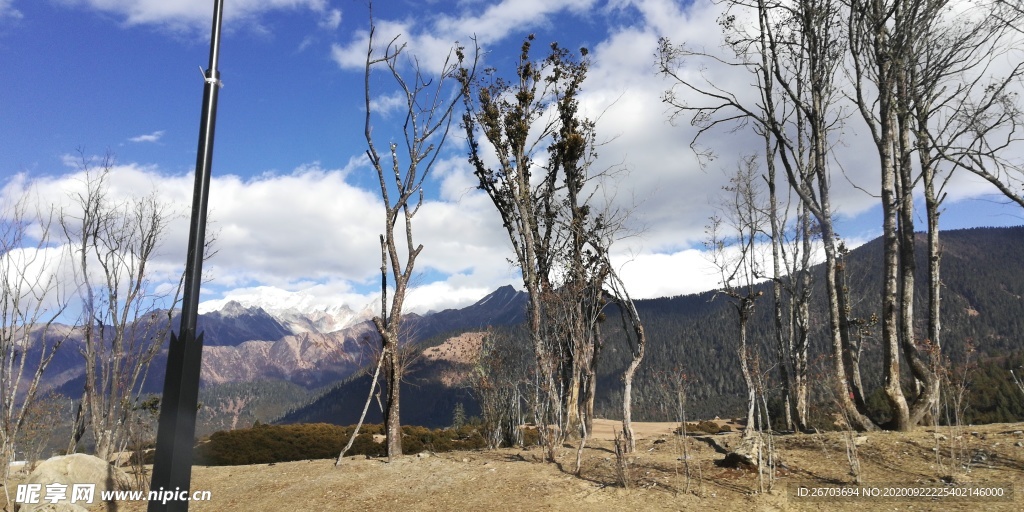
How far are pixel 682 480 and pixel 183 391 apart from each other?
714 centimetres

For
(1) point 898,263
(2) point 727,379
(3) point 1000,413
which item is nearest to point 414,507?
(1) point 898,263

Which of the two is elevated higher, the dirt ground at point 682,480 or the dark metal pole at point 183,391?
the dark metal pole at point 183,391

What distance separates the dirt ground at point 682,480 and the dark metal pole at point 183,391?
5.62 meters

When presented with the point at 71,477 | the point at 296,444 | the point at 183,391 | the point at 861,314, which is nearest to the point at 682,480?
the point at 183,391

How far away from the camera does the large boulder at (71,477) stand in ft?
27.7

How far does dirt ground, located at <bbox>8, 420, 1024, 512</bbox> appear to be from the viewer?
21.5 feet

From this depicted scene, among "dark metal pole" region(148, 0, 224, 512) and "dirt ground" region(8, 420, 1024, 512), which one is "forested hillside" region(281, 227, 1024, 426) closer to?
"dirt ground" region(8, 420, 1024, 512)

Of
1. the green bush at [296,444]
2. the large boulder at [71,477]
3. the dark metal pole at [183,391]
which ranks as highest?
the dark metal pole at [183,391]

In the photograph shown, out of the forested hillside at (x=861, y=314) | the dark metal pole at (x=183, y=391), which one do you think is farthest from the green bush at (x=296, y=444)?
the forested hillside at (x=861, y=314)

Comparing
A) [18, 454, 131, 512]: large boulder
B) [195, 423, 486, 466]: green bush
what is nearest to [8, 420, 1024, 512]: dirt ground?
[18, 454, 131, 512]: large boulder

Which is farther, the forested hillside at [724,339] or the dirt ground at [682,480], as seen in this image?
the forested hillside at [724,339]

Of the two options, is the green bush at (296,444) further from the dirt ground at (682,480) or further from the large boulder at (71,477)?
the large boulder at (71,477)

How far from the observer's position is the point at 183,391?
2.38 m

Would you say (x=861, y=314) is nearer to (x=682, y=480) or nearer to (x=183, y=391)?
(x=682, y=480)
